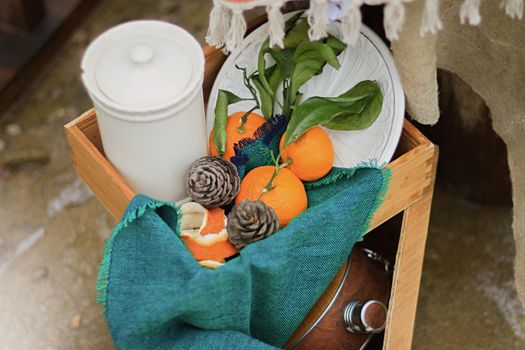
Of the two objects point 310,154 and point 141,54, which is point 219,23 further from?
point 310,154

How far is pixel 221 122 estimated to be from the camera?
3.35 feet

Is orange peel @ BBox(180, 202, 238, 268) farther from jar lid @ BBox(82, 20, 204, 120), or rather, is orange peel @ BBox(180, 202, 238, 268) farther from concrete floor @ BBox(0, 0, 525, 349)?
concrete floor @ BBox(0, 0, 525, 349)

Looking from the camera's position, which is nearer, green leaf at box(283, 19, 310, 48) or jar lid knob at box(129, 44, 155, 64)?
jar lid knob at box(129, 44, 155, 64)

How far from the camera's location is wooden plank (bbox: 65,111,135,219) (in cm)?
97

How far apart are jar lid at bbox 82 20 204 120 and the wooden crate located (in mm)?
126

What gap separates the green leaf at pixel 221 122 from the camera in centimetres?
102

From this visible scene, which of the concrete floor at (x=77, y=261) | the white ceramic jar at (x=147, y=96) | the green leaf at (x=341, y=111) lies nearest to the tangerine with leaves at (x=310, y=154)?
the green leaf at (x=341, y=111)

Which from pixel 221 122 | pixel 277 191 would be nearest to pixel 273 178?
pixel 277 191

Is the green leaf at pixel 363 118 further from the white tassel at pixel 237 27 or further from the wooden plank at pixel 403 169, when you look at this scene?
the white tassel at pixel 237 27

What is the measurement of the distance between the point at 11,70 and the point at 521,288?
118cm

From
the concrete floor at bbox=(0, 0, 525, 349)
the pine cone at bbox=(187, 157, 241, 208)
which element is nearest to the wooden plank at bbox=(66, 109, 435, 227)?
the pine cone at bbox=(187, 157, 241, 208)

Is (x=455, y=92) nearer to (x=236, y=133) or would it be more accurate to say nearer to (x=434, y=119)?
(x=434, y=119)

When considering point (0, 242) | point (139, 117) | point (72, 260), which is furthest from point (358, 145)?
point (0, 242)

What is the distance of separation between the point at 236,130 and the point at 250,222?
0.56ft
